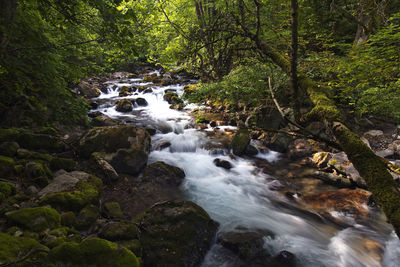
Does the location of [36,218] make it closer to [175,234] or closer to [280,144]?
[175,234]

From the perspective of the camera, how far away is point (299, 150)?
30.3ft

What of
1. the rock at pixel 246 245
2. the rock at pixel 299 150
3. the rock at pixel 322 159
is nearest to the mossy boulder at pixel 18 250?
the rock at pixel 246 245

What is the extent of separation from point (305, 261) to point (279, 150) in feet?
20.6

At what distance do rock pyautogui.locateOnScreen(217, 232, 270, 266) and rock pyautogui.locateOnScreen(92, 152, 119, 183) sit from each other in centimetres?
381

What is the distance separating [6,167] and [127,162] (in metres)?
3.13

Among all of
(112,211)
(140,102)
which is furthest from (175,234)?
(140,102)

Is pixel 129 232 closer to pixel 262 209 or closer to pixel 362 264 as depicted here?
pixel 262 209

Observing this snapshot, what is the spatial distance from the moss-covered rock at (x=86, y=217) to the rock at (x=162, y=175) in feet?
8.22

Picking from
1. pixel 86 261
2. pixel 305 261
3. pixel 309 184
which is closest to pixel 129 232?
pixel 86 261

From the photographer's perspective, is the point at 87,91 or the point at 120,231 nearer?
the point at 120,231

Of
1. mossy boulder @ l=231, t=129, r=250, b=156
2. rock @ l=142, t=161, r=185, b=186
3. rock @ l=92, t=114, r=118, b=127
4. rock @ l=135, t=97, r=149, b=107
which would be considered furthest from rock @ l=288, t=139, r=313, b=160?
rock @ l=135, t=97, r=149, b=107

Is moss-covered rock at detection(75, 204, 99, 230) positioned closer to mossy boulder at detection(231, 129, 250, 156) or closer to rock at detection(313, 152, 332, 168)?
mossy boulder at detection(231, 129, 250, 156)

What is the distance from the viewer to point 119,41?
304 centimetres

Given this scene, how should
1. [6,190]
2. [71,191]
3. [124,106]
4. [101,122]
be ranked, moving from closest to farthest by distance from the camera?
[6,190] → [71,191] → [101,122] → [124,106]
